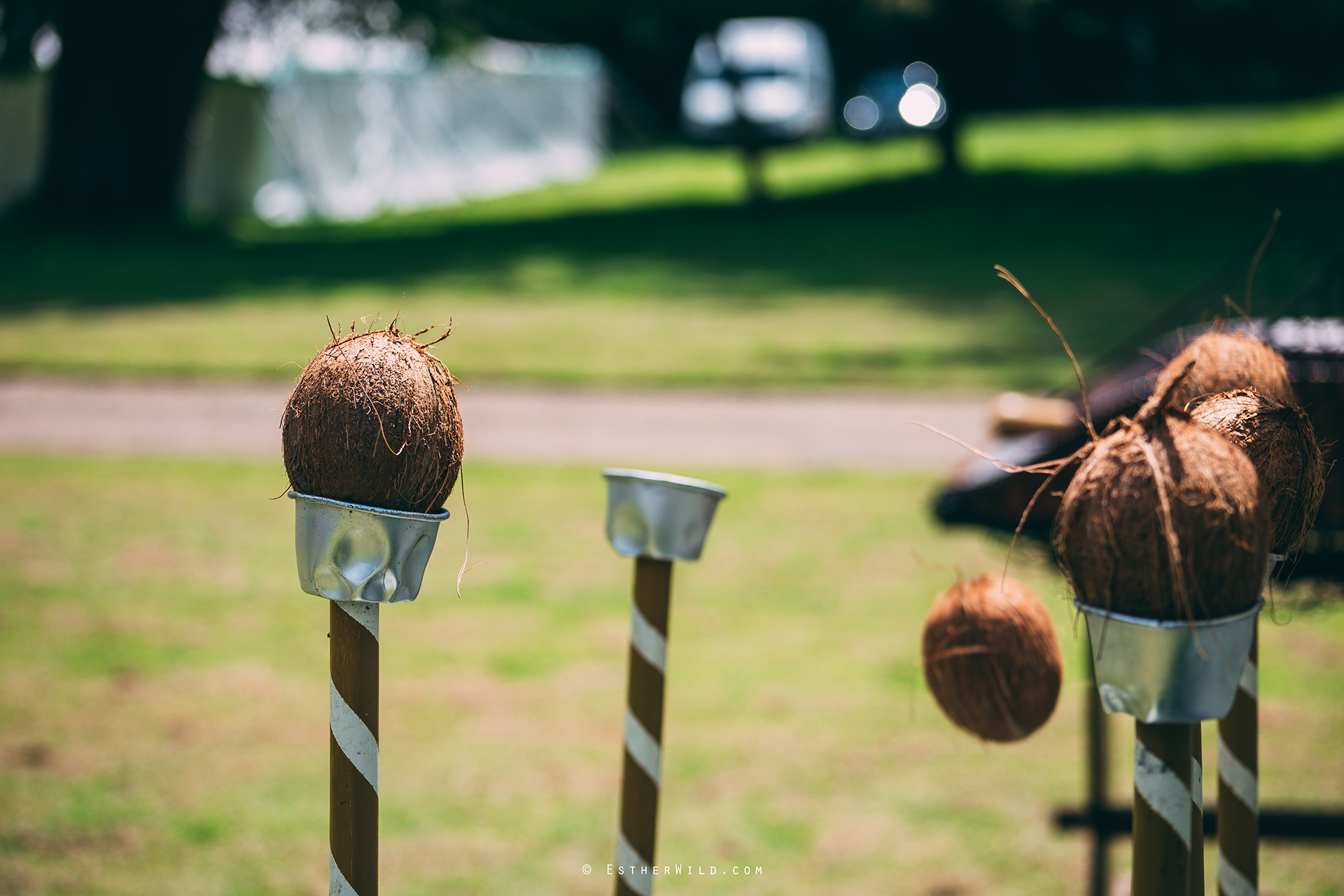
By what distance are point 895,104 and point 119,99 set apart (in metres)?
19.2

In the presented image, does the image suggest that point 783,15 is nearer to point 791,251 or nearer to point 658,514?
point 791,251

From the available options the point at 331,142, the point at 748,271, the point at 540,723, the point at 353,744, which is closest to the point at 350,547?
the point at 353,744

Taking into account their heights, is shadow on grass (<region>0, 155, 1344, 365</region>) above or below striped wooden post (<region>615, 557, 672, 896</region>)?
above

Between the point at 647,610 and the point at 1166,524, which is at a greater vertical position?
the point at 1166,524

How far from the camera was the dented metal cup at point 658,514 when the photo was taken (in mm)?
2311

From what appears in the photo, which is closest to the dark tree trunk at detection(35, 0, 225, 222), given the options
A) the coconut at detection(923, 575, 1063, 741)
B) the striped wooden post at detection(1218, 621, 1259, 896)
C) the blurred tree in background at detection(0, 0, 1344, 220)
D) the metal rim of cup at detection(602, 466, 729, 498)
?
the blurred tree in background at detection(0, 0, 1344, 220)

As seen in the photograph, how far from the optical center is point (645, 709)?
2.38 meters

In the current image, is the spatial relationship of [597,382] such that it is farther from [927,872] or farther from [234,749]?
[927,872]

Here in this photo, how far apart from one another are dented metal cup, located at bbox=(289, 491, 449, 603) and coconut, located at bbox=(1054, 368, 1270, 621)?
2.89 ft

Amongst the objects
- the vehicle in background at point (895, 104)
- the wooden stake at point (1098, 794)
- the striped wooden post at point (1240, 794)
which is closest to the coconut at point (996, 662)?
the striped wooden post at point (1240, 794)

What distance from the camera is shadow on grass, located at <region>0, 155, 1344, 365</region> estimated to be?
16.7 metres

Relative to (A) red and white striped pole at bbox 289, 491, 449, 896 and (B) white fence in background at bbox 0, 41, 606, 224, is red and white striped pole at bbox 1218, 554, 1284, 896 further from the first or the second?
(B) white fence in background at bbox 0, 41, 606, 224

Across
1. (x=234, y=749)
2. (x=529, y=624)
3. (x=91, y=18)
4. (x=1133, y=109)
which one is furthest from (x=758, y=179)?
(x=234, y=749)

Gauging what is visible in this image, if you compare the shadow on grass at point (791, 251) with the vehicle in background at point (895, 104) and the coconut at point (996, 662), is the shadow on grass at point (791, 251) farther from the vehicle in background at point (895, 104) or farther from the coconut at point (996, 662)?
the coconut at point (996, 662)
